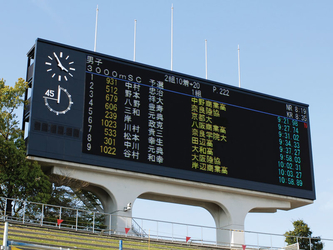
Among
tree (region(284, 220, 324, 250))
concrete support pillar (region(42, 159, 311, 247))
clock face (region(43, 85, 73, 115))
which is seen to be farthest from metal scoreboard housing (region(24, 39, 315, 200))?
tree (region(284, 220, 324, 250))

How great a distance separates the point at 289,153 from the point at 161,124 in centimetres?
684

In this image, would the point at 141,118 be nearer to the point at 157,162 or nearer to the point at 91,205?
the point at 157,162

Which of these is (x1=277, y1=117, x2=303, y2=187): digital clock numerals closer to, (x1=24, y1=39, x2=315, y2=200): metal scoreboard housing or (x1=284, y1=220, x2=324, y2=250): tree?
(x1=24, y1=39, x2=315, y2=200): metal scoreboard housing

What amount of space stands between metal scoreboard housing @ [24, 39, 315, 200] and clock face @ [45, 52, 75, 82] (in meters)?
0.04

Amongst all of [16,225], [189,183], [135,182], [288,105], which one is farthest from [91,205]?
[288,105]

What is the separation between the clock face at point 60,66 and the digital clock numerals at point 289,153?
10641 millimetres

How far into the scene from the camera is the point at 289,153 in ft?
92.5

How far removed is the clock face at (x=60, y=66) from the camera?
2417 centimetres

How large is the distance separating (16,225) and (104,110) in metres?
6.19

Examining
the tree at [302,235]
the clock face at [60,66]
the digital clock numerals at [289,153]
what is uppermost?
the clock face at [60,66]

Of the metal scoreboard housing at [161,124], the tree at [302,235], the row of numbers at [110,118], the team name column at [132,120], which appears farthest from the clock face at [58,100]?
the tree at [302,235]

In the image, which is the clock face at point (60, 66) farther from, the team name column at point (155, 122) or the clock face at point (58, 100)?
the team name column at point (155, 122)

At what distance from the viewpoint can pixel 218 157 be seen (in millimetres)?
26438

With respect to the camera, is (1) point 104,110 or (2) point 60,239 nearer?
(2) point 60,239
